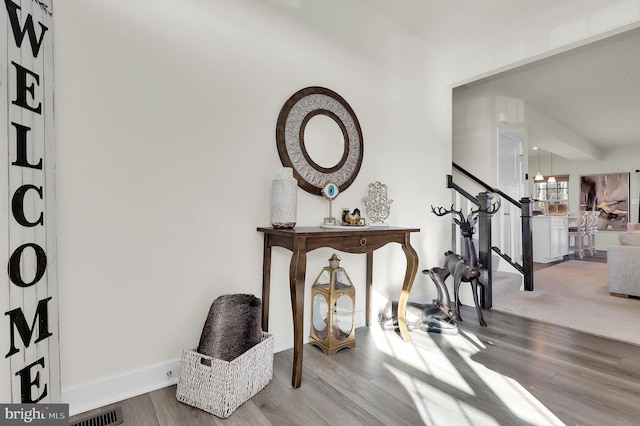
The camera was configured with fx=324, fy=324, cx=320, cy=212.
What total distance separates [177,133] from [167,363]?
4.05ft

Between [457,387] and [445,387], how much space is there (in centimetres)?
6

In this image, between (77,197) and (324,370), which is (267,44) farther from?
(324,370)

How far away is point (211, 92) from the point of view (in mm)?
1884

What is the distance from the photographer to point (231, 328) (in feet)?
5.45

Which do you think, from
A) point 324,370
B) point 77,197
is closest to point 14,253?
point 77,197

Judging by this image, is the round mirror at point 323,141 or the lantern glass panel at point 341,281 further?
the round mirror at point 323,141

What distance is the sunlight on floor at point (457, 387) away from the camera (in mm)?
1459

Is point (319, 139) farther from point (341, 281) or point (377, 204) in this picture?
point (341, 281)

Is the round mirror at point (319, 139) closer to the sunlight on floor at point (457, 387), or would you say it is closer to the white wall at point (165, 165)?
the white wall at point (165, 165)

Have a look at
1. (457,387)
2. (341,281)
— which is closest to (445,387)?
(457,387)

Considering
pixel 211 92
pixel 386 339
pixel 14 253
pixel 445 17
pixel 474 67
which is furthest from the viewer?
pixel 474 67

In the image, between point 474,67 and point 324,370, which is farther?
point 474,67

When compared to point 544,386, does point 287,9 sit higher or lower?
higher

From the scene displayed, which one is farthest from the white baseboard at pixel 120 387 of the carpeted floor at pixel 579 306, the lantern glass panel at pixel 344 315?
the carpeted floor at pixel 579 306
